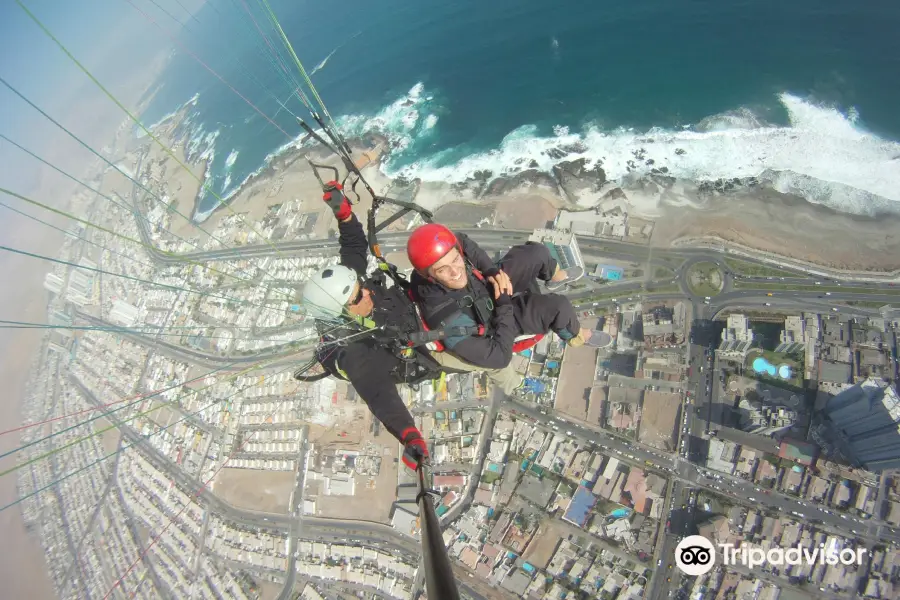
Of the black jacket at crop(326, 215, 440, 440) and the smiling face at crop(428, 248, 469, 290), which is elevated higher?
the smiling face at crop(428, 248, 469, 290)

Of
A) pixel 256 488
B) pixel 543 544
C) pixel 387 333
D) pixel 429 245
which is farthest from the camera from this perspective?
pixel 256 488

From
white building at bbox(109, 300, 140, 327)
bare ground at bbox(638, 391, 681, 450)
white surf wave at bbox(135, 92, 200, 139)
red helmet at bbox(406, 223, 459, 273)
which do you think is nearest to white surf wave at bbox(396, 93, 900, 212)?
bare ground at bbox(638, 391, 681, 450)

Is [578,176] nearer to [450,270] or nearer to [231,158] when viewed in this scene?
[450,270]

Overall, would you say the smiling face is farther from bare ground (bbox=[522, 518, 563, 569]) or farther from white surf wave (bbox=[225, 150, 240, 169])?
white surf wave (bbox=[225, 150, 240, 169])

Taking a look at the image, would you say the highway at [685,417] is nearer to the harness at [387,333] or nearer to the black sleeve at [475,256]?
the harness at [387,333]

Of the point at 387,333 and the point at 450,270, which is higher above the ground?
the point at 450,270

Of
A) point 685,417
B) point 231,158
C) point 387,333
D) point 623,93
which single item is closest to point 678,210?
point 623,93
